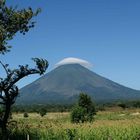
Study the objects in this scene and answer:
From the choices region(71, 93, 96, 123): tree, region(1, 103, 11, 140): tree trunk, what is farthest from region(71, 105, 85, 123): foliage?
region(1, 103, 11, 140): tree trunk

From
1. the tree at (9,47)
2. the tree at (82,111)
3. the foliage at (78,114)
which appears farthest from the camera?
the tree at (82,111)

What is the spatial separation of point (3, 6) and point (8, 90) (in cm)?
586

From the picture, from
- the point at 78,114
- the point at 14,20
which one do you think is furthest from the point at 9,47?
the point at 78,114

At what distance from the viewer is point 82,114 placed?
64.1 metres

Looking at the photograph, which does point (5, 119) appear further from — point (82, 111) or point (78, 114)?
point (82, 111)

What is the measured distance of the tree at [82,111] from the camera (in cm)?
6231

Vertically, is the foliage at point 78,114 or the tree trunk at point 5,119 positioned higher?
the foliage at point 78,114

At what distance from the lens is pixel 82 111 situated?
63.8 meters

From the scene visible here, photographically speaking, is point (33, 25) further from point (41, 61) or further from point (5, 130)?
point (5, 130)

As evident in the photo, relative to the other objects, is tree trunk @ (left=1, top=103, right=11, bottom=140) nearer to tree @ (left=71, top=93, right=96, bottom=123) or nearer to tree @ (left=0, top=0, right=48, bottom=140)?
tree @ (left=0, top=0, right=48, bottom=140)

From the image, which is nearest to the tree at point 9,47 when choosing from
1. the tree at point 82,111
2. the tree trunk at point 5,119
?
the tree trunk at point 5,119

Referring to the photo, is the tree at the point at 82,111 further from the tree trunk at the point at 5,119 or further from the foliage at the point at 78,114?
the tree trunk at the point at 5,119

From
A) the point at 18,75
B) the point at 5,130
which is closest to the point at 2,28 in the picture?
the point at 18,75

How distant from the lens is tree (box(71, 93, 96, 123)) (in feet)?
204
